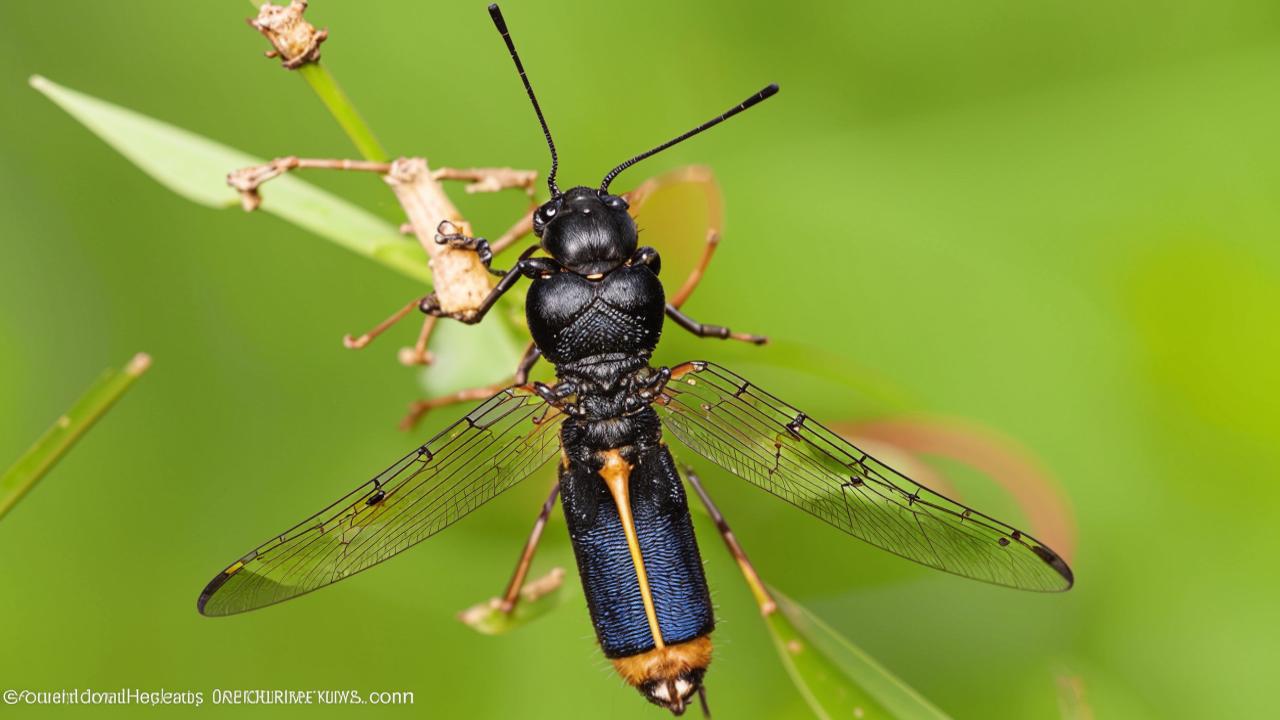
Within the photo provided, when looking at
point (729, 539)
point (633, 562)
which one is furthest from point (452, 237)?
point (729, 539)

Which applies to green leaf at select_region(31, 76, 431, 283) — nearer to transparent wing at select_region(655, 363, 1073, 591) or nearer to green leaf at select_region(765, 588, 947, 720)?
transparent wing at select_region(655, 363, 1073, 591)

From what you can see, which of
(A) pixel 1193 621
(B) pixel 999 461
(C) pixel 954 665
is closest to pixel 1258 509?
(A) pixel 1193 621

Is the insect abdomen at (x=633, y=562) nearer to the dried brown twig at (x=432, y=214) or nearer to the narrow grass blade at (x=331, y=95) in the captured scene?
the dried brown twig at (x=432, y=214)

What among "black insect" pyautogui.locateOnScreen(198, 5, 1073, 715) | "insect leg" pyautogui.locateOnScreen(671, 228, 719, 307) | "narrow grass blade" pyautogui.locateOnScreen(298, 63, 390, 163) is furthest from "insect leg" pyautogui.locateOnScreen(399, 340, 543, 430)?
Result: "narrow grass blade" pyautogui.locateOnScreen(298, 63, 390, 163)

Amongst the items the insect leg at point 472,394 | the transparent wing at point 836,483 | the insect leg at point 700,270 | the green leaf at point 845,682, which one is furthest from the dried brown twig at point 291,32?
the green leaf at point 845,682

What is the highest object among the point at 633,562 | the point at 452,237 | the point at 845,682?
the point at 452,237

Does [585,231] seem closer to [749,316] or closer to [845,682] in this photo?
[749,316]
